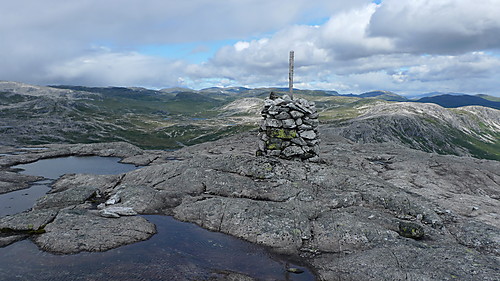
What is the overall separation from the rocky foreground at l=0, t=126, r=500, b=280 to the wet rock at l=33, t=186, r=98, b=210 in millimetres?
73

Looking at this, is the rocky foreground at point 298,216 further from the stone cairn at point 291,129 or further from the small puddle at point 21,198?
the stone cairn at point 291,129

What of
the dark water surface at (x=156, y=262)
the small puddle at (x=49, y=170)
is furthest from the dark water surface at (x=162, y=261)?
the small puddle at (x=49, y=170)

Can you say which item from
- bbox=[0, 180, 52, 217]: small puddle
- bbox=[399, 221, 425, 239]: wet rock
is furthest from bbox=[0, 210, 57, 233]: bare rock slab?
bbox=[399, 221, 425, 239]: wet rock

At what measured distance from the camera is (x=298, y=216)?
702 inches

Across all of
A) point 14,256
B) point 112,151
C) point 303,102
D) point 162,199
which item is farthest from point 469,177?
point 112,151

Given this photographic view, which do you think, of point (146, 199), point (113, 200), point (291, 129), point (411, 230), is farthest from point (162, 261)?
point (291, 129)

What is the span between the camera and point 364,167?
34938 millimetres

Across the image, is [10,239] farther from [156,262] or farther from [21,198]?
[21,198]

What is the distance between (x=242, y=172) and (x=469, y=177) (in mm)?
28637

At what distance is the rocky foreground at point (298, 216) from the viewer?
45.8ft

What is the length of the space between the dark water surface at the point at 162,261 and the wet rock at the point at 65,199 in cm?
560

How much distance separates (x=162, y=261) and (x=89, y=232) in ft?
16.3

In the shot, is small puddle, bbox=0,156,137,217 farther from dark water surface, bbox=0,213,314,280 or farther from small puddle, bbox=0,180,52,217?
dark water surface, bbox=0,213,314,280

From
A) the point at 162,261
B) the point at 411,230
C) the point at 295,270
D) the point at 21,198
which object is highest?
the point at 411,230
